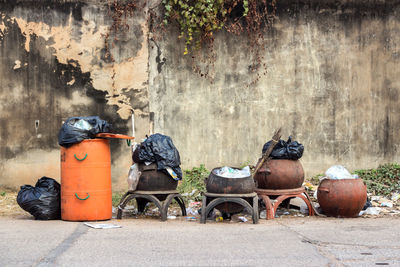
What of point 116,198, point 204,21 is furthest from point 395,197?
point 116,198

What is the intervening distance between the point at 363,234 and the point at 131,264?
9.32ft

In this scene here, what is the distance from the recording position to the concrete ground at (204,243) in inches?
174

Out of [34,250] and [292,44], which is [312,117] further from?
[34,250]

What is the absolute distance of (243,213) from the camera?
293 inches

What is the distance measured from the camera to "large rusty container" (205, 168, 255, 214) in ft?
21.6

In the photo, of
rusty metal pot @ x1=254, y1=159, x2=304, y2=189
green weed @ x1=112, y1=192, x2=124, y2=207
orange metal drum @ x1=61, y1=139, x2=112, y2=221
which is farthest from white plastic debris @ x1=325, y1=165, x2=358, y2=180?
green weed @ x1=112, y1=192, x2=124, y2=207

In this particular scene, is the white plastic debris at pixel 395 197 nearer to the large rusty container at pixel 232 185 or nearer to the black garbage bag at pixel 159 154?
the large rusty container at pixel 232 185

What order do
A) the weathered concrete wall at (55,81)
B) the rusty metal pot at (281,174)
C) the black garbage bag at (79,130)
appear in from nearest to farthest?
the black garbage bag at (79,130)
the rusty metal pot at (281,174)
the weathered concrete wall at (55,81)

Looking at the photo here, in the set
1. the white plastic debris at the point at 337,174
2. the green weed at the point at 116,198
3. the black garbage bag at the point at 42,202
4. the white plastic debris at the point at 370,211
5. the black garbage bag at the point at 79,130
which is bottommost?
the white plastic debris at the point at 370,211

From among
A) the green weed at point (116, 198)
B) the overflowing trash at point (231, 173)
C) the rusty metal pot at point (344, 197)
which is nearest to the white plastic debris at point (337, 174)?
the rusty metal pot at point (344, 197)

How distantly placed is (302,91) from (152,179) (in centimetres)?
406

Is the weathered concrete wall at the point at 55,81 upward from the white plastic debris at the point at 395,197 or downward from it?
upward

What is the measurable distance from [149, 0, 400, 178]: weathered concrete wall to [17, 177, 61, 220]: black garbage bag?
2903 millimetres

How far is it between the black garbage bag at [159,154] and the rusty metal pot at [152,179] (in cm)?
9
